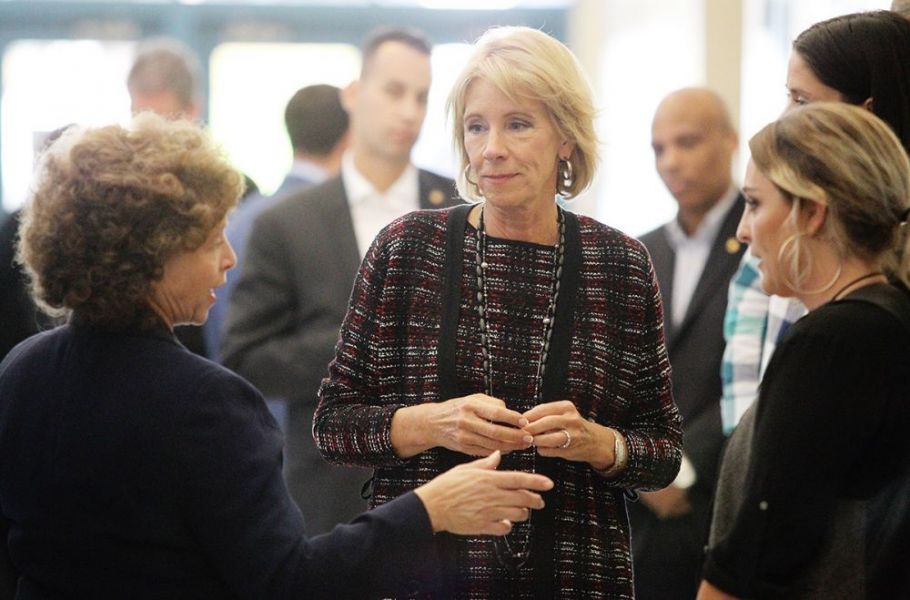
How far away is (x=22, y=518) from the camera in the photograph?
2135mm

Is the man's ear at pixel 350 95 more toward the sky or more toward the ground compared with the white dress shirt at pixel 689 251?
more toward the sky

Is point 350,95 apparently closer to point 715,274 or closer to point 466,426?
point 715,274

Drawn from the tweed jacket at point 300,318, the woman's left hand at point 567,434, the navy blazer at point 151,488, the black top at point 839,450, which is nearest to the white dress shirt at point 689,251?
the tweed jacket at point 300,318

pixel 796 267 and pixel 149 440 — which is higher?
pixel 796 267

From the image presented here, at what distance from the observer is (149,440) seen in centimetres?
205

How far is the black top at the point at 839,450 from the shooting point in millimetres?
2092

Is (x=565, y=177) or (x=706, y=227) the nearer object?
(x=565, y=177)

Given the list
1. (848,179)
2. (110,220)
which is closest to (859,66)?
(848,179)

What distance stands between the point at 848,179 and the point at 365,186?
2.14 m

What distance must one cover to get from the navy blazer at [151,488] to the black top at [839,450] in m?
0.62

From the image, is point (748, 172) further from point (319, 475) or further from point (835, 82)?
point (319, 475)

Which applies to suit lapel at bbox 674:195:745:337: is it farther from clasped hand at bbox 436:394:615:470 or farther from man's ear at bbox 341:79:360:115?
clasped hand at bbox 436:394:615:470

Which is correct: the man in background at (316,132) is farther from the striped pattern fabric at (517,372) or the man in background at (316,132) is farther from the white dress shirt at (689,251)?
the striped pattern fabric at (517,372)

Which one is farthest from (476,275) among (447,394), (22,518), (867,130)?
(22,518)
